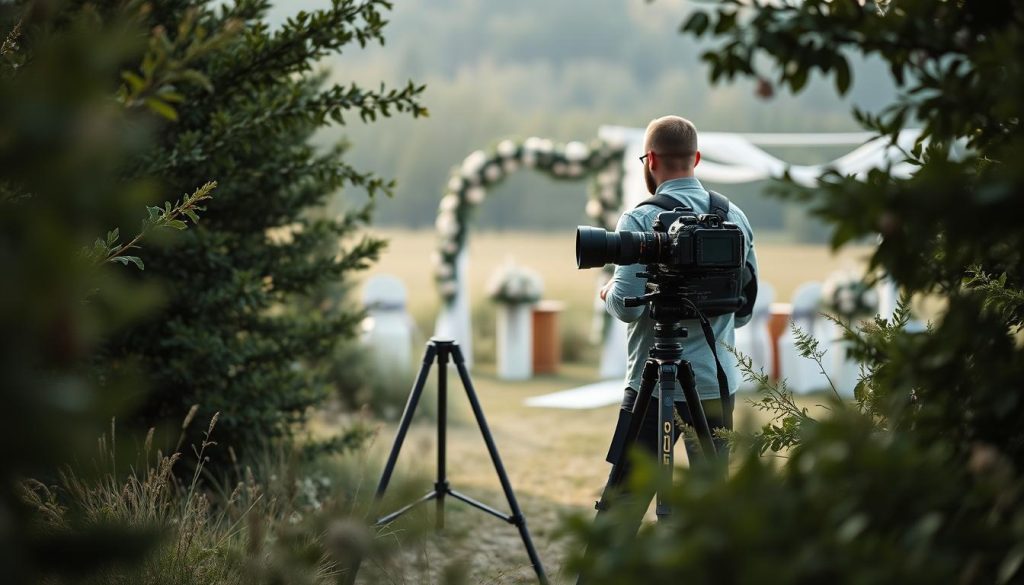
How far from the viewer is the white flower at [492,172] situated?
36.8 feet

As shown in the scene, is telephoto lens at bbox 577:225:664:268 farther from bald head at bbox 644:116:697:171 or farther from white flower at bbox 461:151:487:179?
white flower at bbox 461:151:487:179

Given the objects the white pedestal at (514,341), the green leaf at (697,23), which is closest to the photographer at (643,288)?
the green leaf at (697,23)

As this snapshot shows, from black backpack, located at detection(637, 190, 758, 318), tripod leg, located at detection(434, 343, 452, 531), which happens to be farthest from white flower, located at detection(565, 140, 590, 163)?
black backpack, located at detection(637, 190, 758, 318)

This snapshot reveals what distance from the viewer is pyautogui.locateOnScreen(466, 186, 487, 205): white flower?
36.5ft

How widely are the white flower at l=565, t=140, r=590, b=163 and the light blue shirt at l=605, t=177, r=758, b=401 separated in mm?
7526

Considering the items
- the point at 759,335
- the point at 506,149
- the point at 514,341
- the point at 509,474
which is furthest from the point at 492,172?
the point at 509,474

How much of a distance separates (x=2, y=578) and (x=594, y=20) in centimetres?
2819

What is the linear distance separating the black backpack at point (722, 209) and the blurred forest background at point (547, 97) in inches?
636

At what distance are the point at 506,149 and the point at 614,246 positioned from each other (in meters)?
8.31

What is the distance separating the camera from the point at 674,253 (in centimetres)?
304

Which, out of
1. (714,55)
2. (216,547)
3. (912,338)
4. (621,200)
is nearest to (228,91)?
(216,547)

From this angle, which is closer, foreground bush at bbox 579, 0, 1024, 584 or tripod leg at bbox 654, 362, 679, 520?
foreground bush at bbox 579, 0, 1024, 584

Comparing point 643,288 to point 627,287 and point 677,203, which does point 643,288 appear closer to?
point 627,287

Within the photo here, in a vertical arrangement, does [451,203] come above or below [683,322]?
above
